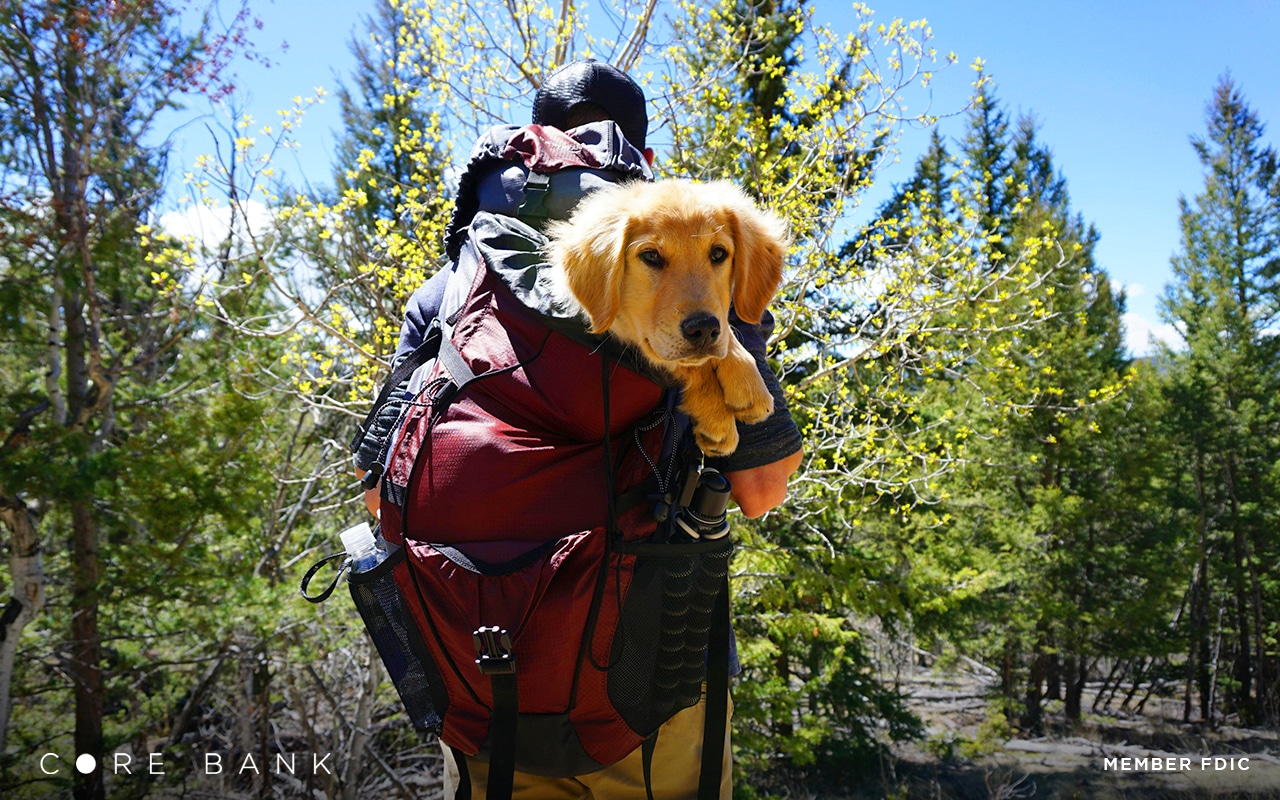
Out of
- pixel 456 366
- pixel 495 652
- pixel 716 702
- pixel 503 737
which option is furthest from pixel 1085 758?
pixel 456 366

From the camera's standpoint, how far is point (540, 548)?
129 cm

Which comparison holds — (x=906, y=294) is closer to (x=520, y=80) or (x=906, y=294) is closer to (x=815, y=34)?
(x=815, y=34)

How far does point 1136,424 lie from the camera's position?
56.1 feet

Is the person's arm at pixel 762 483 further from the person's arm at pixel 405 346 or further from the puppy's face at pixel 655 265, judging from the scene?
the person's arm at pixel 405 346

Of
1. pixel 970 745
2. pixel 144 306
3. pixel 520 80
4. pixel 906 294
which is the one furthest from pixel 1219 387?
pixel 144 306

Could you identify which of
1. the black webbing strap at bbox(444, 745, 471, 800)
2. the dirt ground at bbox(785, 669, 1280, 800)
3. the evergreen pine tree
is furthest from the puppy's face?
the evergreen pine tree

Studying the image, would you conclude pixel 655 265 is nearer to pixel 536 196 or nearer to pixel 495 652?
pixel 536 196

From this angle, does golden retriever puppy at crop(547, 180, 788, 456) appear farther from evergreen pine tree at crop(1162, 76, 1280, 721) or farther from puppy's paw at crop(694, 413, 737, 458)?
evergreen pine tree at crop(1162, 76, 1280, 721)

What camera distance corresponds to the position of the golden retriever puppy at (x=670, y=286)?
1357mm

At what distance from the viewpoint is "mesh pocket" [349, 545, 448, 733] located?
140 cm

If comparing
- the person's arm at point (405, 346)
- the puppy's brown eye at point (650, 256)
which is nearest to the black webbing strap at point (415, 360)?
the person's arm at point (405, 346)

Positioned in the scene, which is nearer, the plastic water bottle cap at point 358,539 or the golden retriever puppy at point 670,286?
the golden retriever puppy at point 670,286

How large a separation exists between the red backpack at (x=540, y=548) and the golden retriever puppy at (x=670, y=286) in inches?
2.0

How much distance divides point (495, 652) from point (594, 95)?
127 centimetres
